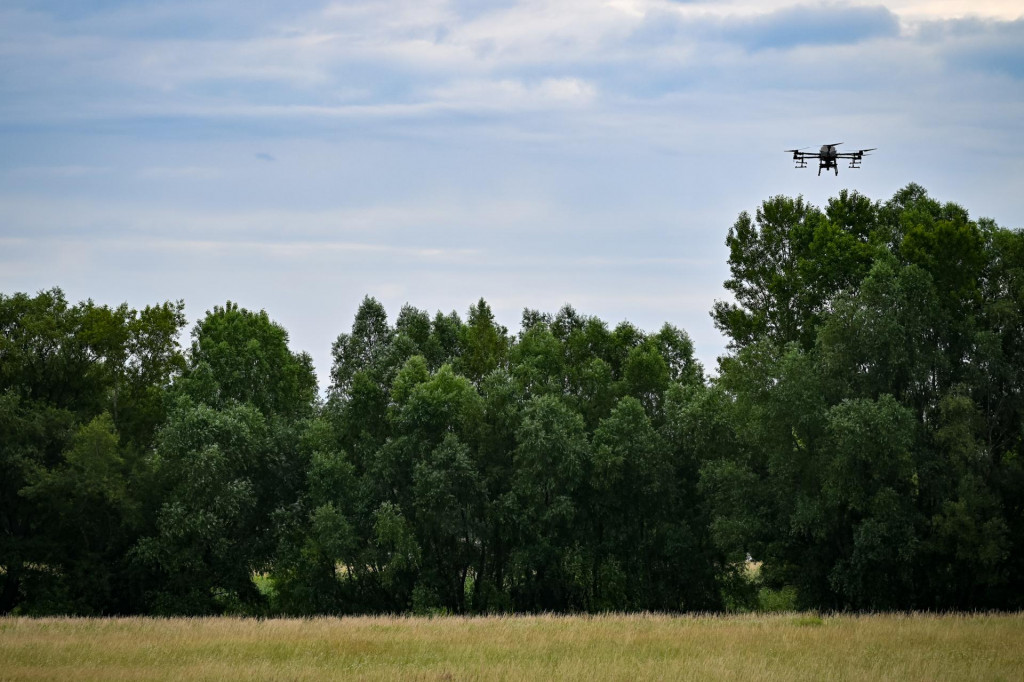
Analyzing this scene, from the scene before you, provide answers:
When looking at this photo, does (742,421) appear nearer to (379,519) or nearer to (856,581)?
(856,581)

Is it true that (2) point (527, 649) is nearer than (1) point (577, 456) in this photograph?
Yes

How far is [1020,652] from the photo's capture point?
91.4 feet

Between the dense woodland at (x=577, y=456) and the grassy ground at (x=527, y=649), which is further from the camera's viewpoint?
the dense woodland at (x=577, y=456)

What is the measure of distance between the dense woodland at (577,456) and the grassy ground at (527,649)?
8.35 m

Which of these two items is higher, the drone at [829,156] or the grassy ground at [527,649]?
the drone at [829,156]

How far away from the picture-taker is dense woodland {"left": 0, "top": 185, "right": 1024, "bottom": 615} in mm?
43500

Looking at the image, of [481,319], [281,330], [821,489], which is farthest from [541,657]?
[481,319]

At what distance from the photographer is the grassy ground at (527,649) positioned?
25297mm

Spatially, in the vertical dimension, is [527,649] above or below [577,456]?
below

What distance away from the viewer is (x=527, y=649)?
29.1 metres

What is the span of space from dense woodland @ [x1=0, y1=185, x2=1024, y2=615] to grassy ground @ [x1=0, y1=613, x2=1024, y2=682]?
8347mm

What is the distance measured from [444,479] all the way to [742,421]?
1358 cm

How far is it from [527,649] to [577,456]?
71.1ft

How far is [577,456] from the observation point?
50438mm
